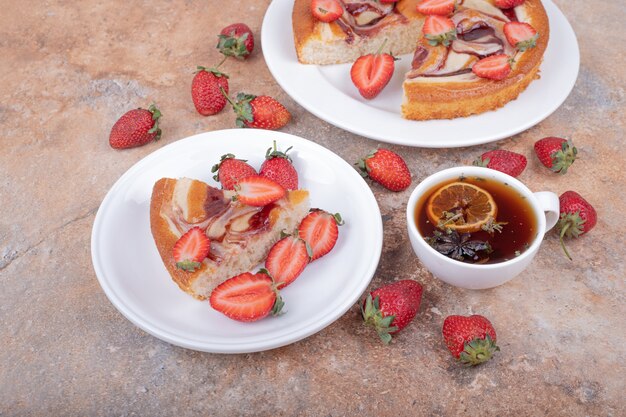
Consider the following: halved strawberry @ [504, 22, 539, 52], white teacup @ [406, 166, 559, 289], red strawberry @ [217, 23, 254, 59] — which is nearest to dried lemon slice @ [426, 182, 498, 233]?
white teacup @ [406, 166, 559, 289]

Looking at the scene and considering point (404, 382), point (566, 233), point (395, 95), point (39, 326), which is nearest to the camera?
point (404, 382)

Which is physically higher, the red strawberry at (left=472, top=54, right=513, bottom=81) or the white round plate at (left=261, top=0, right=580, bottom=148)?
the red strawberry at (left=472, top=54, right=513, bottom=81)

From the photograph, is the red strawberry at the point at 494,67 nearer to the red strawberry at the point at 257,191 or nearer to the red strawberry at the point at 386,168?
the red strawberry at the point at 386,168

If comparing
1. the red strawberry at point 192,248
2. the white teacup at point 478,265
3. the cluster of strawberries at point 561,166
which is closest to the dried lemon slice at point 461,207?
the white teacup at point 478,265

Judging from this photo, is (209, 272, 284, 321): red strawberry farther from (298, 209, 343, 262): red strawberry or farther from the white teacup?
the white teacup

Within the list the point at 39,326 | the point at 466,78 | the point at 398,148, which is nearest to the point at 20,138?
the point at 39,326

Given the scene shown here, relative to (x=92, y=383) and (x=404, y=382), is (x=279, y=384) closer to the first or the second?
(x=404, y=382)
